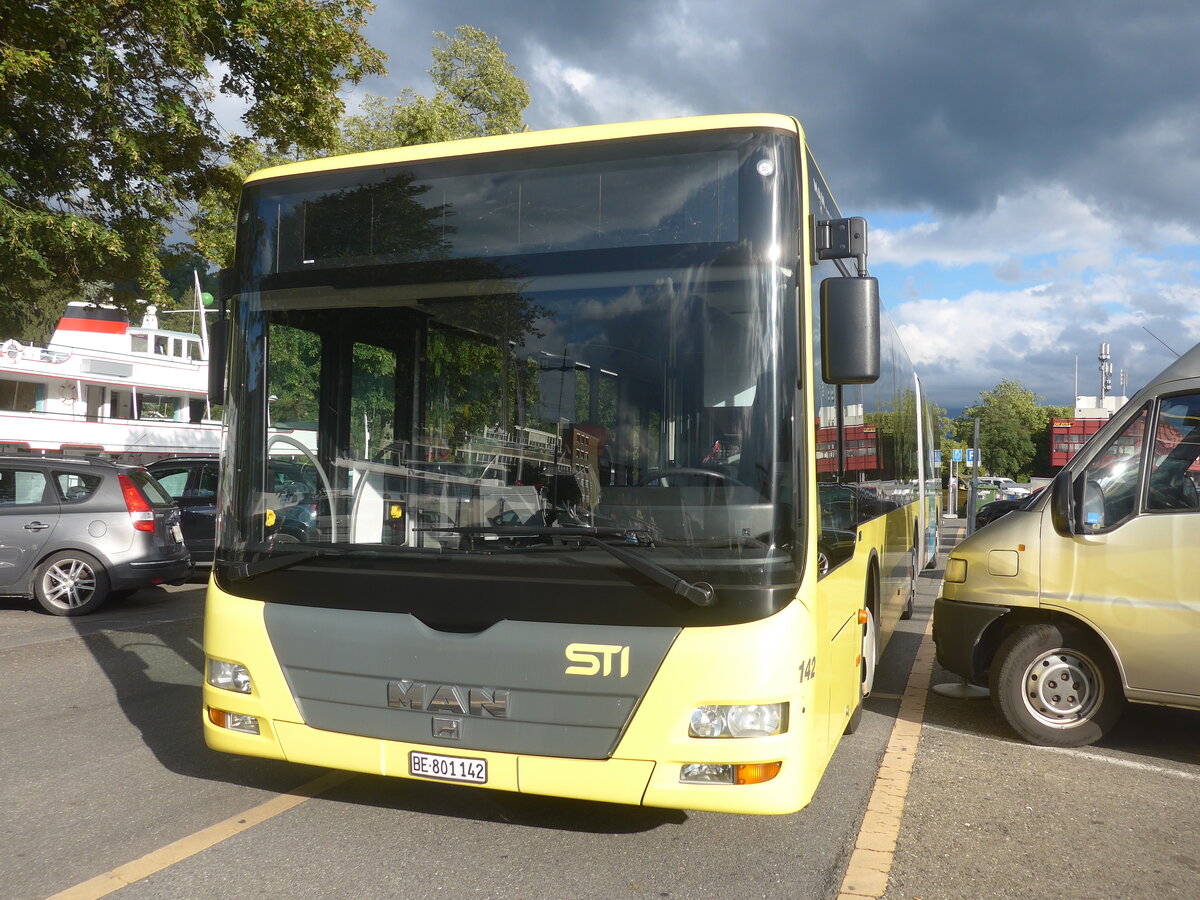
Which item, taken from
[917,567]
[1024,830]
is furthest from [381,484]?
[917,567]

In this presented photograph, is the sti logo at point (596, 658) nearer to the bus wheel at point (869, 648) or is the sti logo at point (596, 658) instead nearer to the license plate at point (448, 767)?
the license plate at point (448, 767)

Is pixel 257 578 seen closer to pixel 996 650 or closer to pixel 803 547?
pixel 803 547

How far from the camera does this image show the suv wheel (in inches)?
427

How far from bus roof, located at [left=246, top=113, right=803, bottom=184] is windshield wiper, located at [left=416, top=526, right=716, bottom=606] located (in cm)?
158

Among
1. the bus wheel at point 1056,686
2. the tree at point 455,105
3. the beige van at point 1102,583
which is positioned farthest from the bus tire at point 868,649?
the tree at point 455,105

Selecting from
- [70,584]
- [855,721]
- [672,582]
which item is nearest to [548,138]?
[672,582]

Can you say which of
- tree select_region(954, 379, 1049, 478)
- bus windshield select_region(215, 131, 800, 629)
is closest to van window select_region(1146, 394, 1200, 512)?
bus windshield select_region(215, 131, 800, 629)

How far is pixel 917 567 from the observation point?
12594 mm

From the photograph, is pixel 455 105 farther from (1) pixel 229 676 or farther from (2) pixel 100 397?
(1) pixel 229 676

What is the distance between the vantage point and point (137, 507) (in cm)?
1121

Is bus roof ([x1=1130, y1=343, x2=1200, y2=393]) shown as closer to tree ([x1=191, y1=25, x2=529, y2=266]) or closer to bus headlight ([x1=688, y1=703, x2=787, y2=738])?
bus headlight ([x1=688, y1=703, x2=787, y2=738])

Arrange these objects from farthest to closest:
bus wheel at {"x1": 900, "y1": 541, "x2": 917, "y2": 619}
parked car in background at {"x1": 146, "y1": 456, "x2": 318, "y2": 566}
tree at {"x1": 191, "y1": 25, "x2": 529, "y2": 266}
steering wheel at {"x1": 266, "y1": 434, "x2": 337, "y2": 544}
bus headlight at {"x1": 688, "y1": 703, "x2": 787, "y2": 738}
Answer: tree at {"x1": 191, "y1": 25, "x2": 529, "y2": 266} → parked car in background at {"x1": 146, "y1": 456, "x2": 318, "y2": 566} → bus wheel at {"x1": 900, "y1": 541, "x2": 917, "y2": 619} → steering wheel at {"x1": 266, "y1": 434, "x2": 337, "y2": 544} → bus headlight at {"x1": 688, "y1": 703, "x2": 787, "y2": 738}

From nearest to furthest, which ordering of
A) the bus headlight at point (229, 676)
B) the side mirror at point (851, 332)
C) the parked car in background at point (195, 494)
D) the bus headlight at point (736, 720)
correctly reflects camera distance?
the bus headlight at point (736, 720)
the side mirror at point (851, 332)
the bus headlight at point (229, 676)
the parked car in background at point (195, 494)

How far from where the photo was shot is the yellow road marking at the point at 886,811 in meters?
3.91
